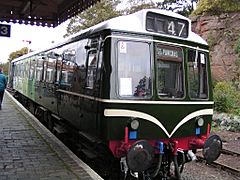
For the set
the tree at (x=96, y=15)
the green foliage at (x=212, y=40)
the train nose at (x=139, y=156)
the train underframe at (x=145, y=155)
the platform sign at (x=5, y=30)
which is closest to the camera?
the train nose at (x=139, y=156)

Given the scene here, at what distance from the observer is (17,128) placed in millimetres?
9500

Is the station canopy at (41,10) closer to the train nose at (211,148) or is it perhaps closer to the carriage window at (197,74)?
the carriage window at (197,74)

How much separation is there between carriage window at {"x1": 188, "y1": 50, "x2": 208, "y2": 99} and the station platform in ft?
7.94

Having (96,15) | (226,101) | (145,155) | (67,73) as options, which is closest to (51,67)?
(67,73)

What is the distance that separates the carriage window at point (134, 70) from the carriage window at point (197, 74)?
1.02 meters

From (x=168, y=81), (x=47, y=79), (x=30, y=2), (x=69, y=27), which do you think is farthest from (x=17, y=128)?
(x=69, y=27)

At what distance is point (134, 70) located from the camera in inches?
224

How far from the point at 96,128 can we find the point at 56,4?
4189mm

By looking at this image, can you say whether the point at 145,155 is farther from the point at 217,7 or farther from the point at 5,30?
the point at 217,7

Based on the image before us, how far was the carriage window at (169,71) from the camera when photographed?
5.95m

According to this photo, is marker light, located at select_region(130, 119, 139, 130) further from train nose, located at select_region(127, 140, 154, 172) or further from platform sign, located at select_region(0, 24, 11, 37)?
platform sign, located at select_region(0, 24, 11, 37)

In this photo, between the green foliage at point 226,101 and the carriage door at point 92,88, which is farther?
the green foliage at point 226,101

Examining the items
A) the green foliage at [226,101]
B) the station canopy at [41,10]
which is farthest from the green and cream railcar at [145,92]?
the green foliage at [226,101]

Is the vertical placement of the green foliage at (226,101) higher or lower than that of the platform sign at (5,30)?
lower
